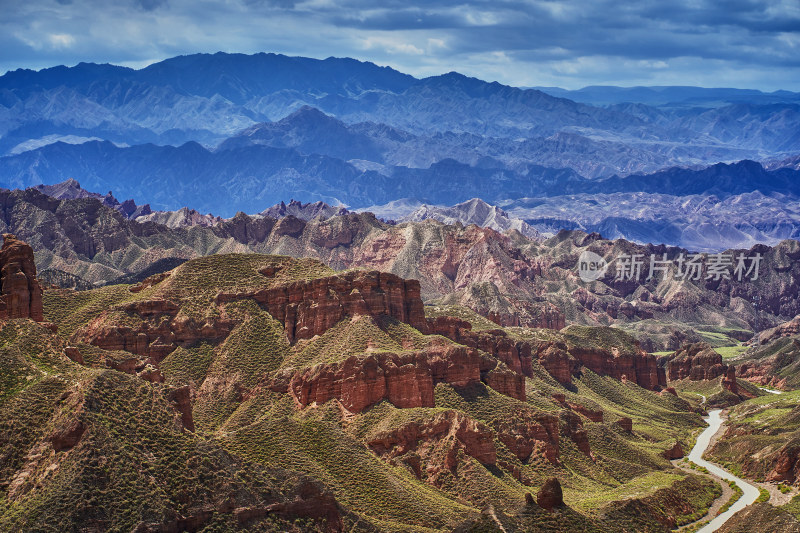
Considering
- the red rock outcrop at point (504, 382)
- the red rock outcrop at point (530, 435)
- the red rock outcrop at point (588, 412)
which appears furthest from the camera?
the red rock outcrop at point (588, 412)

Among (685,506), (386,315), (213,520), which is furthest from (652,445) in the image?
(213,520)

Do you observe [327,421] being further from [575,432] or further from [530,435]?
[575,432]

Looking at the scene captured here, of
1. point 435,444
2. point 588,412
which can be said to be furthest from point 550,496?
point 588,412

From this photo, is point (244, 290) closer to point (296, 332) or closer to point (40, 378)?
point (296, 332)

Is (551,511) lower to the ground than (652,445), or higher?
higher

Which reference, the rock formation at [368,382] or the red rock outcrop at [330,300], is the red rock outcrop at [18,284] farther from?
the rock formation at [368,382]

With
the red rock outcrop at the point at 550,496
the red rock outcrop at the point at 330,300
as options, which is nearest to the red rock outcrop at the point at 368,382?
the red rock outcrop at the point at 330,300
